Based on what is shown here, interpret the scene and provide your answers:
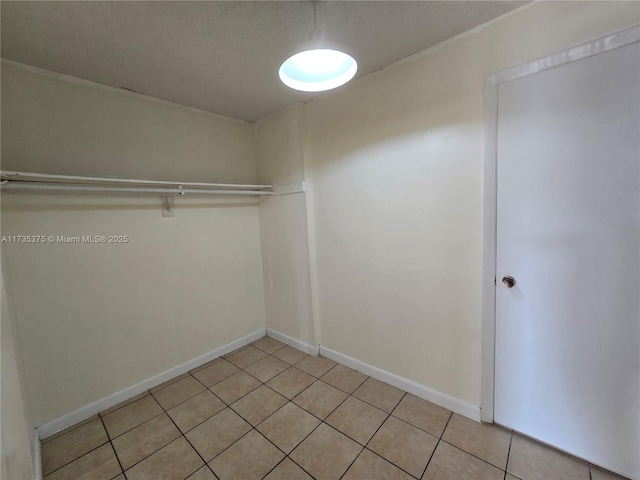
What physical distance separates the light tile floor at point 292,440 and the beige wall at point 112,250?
377 millimetres

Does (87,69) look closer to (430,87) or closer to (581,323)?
(430,87)

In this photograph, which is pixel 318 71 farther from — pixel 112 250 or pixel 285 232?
pixel 112 250

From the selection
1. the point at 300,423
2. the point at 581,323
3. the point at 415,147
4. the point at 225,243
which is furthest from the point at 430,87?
the point at 300,423

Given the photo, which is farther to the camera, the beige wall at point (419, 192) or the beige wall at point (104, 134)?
the beige wall at point (104, 134)

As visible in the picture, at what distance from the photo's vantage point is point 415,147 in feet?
5.78

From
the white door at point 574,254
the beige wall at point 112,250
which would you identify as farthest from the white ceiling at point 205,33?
the white door at point 574,254

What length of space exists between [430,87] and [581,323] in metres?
1.57

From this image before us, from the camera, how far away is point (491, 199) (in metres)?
1.51

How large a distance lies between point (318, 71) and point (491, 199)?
1.18 metres

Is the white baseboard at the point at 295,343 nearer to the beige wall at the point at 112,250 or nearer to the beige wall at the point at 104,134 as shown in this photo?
the beige wall at the point at 112,250

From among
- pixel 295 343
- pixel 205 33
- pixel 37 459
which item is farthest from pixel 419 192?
pixel 37 459

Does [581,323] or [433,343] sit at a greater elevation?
[581,323]

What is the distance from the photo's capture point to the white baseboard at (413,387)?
1.72 meters

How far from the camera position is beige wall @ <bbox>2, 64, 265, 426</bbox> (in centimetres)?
164
